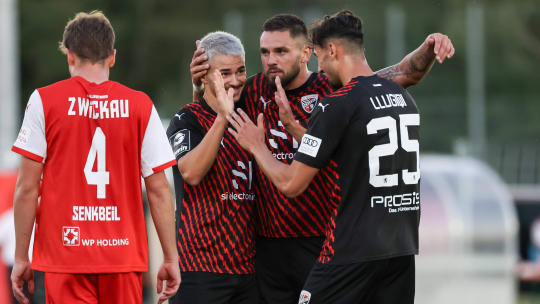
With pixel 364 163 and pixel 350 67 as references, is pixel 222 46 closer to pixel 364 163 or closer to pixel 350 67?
pixel 350 67

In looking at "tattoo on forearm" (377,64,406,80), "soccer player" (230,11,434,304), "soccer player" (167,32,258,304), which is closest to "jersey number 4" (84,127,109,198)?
"soccer player" (167,32,258,304)

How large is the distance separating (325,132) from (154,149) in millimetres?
888

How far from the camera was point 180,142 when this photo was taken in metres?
5.09

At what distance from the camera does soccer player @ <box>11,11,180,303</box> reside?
14.3 ft

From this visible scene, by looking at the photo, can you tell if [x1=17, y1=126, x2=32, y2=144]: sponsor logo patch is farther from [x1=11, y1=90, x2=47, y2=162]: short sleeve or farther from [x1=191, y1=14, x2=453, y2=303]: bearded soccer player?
[x1=191, y1=14, x2=453, y2=303]: bearded soccer player

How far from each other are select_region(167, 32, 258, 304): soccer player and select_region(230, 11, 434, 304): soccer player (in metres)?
0.44

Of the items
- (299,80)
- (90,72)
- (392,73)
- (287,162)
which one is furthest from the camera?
(392,73)

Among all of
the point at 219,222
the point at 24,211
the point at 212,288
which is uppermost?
the point at 24,211

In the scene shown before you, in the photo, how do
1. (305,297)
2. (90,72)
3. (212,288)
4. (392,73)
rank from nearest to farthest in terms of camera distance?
(90,72), (305,297), (212,288), (392,73)

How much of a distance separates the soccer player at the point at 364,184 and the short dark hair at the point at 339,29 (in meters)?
0.23

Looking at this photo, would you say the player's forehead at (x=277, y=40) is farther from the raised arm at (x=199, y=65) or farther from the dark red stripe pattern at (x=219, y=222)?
the dark red stripe pattern at (x=219, y=222)

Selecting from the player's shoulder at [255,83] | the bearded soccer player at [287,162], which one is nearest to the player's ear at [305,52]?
the bearded soccer player at [287,162]

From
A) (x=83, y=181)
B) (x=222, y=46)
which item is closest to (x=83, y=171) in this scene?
(x=83, y=181)

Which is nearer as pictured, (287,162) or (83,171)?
(83,171)
